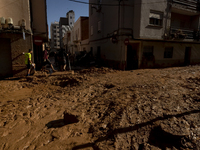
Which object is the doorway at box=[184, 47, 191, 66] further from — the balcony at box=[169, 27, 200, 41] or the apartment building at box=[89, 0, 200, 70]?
the balcony at box=[169, 27, 200, 41]

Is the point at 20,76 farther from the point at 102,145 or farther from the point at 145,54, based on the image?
the point at 145,54

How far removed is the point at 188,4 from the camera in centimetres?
1342

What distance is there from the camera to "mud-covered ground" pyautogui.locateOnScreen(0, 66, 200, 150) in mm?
2975

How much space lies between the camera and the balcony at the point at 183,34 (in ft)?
42.8

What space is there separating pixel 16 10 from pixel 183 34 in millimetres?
14668

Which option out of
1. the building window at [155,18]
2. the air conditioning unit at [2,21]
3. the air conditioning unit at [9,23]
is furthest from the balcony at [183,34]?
the air conditioning unit at [2,21]

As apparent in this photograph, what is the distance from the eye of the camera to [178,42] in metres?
14.6

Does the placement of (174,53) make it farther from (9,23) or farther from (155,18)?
(9,23)

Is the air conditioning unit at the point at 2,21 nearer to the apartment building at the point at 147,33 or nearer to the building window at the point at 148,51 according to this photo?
the apartment building at the point at 147,33

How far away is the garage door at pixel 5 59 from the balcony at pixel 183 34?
543 inches

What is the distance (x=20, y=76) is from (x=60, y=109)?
600 cm

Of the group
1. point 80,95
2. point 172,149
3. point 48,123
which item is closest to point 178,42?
point 80,95

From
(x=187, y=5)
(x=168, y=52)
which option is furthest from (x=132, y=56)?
(x=187, y=5)

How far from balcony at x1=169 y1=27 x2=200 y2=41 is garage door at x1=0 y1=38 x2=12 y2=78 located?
13.8 metres
